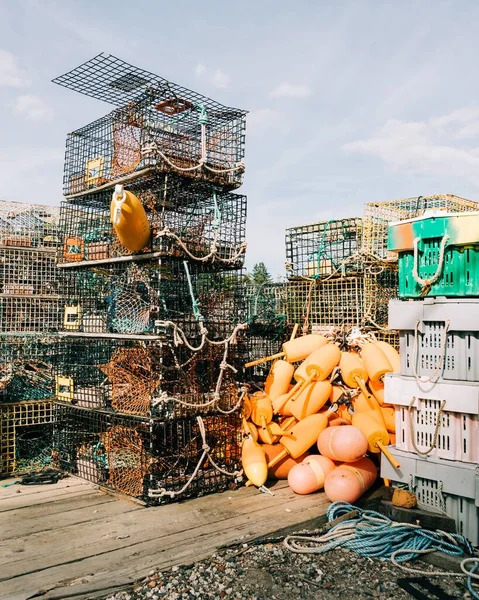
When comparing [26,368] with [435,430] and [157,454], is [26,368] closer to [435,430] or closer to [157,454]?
[157,454]

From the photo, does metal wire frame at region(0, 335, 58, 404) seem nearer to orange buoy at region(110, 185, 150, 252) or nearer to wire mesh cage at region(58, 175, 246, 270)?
wire mesh cage at region(58, 175, 246, 270)

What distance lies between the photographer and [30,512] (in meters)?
5.29

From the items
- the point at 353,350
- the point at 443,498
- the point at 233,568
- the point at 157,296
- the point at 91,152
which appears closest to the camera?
the point at 233,568

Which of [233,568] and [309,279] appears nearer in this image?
[233,568]

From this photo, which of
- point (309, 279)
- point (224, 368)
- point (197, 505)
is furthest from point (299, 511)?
point (309, 279)

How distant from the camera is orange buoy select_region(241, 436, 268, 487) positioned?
5773 millimetres

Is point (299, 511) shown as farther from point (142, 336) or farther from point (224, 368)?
point (142, 336)

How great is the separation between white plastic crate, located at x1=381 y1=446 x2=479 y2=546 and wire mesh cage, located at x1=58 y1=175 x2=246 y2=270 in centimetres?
260

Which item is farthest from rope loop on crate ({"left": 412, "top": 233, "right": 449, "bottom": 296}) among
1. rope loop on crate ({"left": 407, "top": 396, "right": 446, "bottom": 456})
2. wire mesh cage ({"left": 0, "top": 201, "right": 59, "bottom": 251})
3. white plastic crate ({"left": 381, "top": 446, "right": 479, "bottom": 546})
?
wire mesh cage ({"left": 0, "top": 201, "right": 59, "bottom": 251})

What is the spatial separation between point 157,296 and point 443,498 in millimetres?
3008

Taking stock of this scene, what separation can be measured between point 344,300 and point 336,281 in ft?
0.89

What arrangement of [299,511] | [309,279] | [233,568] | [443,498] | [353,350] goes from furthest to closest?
[309,279], [353,350], [299,511], [443,498], [233,568]

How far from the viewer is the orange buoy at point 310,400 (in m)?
6.22

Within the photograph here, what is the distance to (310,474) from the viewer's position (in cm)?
567
